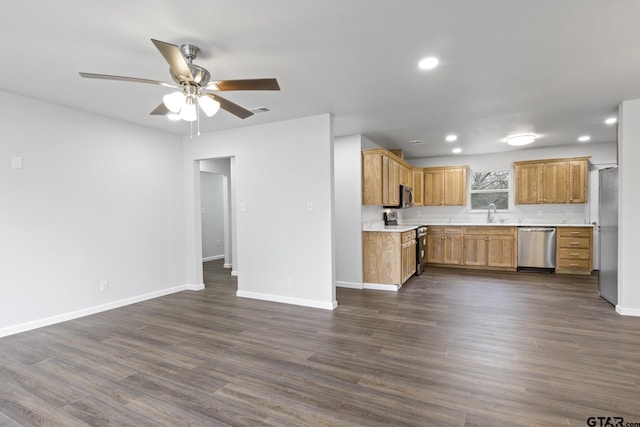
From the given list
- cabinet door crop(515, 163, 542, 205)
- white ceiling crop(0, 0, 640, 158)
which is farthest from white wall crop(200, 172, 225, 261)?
cabinet door crop(515, 163, 542, 205)

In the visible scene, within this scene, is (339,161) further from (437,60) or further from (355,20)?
(355,20)

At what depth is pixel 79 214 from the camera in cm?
395

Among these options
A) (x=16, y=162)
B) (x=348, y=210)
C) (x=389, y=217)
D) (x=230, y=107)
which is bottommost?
(x=389, y=217)

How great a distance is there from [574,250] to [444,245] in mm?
2290

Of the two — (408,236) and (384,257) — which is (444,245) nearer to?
(408,236)

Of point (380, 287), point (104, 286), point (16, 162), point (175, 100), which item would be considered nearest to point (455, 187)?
point (380, 287)

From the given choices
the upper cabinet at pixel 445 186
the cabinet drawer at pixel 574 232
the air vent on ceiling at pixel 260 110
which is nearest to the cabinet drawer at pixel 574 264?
the cabinet drawer at pixel 574 232

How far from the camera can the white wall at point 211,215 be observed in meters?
8.61

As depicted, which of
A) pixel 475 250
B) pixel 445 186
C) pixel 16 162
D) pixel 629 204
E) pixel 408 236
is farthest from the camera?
pixel 445 186

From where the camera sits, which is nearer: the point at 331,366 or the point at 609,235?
the point at 331,366

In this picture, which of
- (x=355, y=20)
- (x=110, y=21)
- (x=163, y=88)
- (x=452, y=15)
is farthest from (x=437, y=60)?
(x=163, y=88)

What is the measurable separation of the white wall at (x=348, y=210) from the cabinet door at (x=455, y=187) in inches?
125

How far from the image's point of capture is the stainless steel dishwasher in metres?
6.26

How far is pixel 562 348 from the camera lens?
289 cm
